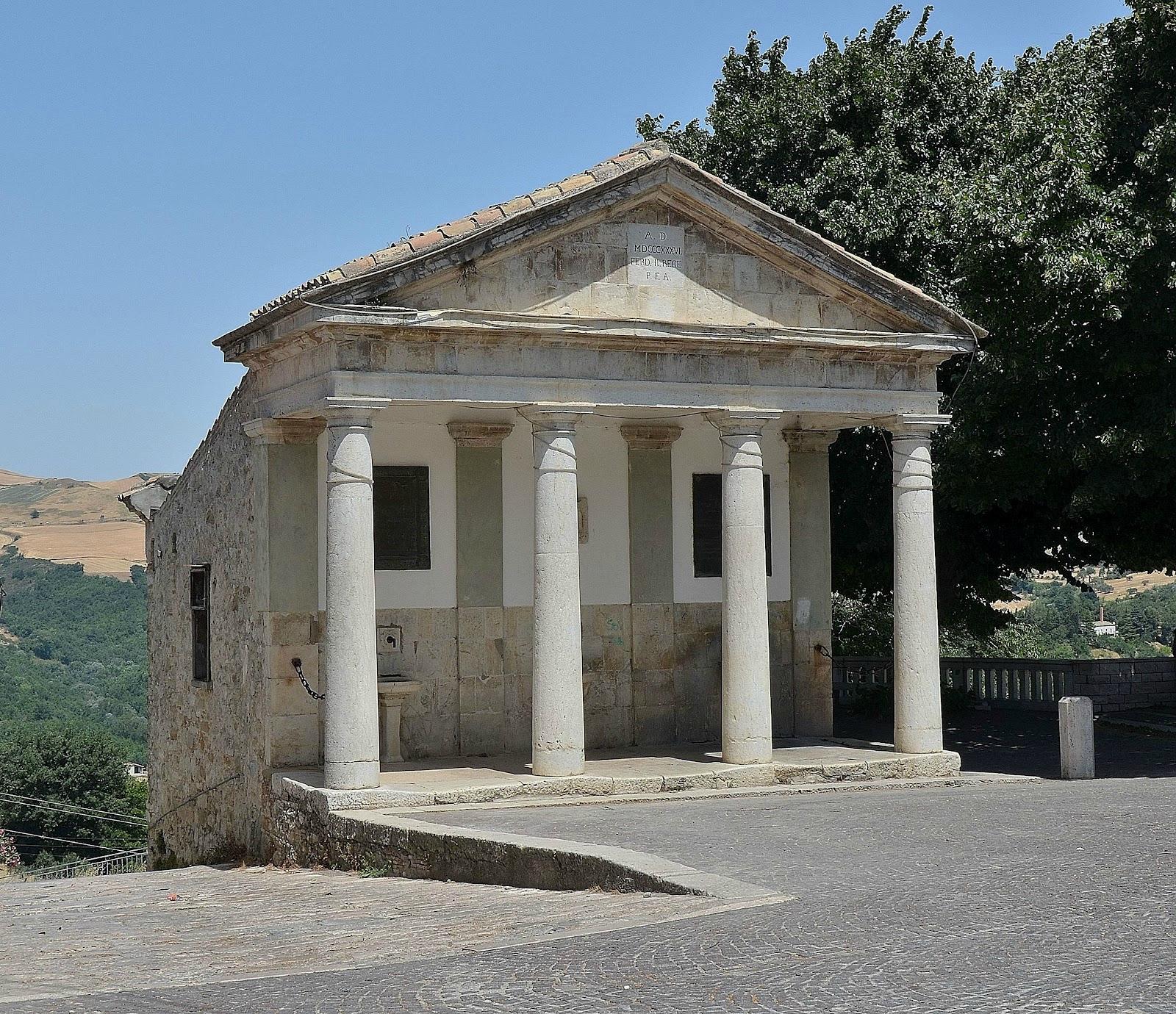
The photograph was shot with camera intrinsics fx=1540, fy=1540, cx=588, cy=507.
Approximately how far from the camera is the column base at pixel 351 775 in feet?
46.4

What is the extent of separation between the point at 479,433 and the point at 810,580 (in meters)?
4.76

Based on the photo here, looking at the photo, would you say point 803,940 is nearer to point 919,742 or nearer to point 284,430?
point 919,742

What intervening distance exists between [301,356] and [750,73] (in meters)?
13.5

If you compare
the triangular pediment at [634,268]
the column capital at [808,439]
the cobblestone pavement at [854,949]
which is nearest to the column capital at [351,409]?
the triangular pediment at [634,268]

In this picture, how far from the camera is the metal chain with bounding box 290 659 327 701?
51.9 ft

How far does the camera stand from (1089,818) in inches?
499

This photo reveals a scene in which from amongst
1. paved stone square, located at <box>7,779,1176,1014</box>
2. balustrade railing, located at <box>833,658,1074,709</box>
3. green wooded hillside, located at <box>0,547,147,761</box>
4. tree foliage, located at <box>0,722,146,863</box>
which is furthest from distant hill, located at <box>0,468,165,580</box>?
paved stone square, located at <box>7,779,1176,1014</box>

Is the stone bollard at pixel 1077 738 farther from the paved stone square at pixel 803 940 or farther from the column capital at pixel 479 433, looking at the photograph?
the column capital at pixel 479 433

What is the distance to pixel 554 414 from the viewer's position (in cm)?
1506

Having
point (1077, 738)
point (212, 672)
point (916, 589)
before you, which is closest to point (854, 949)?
point (916, 589)

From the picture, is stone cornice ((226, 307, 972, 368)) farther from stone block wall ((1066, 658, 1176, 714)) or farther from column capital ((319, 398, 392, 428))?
stone block wall ((1066, 658, 1176, 714))

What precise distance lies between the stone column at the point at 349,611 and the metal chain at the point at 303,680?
1521 millimetres

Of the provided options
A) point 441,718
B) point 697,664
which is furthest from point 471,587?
point 697,664

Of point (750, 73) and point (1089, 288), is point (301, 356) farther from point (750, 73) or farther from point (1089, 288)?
point (750, 73)
